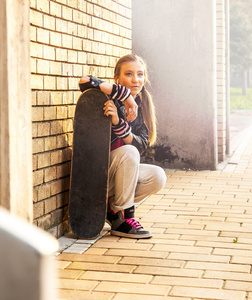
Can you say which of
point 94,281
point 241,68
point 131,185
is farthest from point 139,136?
point 241,68

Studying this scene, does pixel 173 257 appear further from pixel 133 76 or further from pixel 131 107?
pixel 133 76

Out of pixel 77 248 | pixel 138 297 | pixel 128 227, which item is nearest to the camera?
pixel 138 297

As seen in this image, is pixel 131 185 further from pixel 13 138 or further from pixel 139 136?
pixel 13 138

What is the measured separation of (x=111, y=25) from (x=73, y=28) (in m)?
0.97

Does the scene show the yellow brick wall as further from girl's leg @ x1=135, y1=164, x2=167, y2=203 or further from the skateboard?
girl's leg @ x1=135, y1=164, x2=167, y2=203

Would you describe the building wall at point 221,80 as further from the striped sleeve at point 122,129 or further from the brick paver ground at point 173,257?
the striped sleeve at point 122,129

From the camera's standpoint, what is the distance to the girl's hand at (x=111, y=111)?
4.47 m

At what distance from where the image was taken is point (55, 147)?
464cm

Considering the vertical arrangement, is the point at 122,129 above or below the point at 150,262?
above

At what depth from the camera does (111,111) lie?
448 centimetres

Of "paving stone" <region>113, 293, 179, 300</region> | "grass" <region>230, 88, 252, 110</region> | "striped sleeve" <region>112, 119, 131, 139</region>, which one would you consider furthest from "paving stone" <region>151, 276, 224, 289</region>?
"grass" <region>230, 88, 252, 110</region>

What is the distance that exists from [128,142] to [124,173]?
0.80ft

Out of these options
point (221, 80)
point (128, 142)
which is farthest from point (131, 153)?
point (221, 80)

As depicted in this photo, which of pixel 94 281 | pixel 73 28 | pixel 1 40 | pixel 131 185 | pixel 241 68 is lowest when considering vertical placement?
pixel 94 281
